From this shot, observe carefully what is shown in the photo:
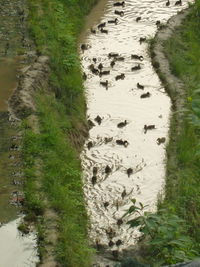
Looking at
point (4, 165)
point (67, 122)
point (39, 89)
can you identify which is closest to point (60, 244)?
point (4, 165)

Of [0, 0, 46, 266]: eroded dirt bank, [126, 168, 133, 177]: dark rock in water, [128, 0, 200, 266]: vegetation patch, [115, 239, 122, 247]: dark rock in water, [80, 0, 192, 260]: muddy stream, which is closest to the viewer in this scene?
[128, 0, 200, 266]: vegetation patch

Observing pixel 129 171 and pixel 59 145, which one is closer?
pixel 59 145

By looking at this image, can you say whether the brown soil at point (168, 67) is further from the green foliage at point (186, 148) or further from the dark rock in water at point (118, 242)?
the dark rock in water at point (118, 242)

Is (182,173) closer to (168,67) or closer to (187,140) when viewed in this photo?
(187,140)

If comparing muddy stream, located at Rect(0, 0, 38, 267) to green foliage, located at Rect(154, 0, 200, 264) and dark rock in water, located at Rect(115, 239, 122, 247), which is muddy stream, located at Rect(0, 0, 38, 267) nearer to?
dark rock in water, located at Rect(115, 239, 122, 247)

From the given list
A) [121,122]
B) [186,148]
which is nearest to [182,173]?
[186,148]

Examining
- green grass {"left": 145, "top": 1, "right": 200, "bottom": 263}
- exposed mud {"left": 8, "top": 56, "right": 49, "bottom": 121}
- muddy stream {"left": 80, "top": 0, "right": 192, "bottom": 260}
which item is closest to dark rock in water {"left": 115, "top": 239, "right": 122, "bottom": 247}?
muddy stream {"left": 80, "top": 0, "right": 192, "bottom": 260}
